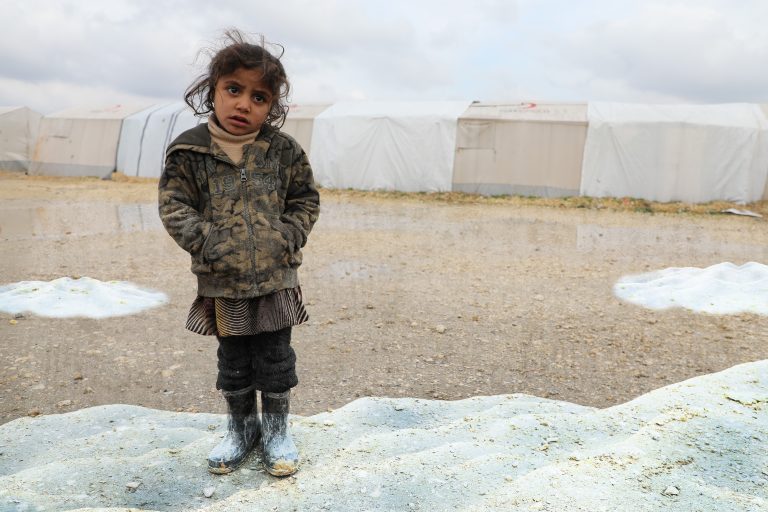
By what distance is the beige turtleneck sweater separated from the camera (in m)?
2.37

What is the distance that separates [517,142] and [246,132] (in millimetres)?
15588

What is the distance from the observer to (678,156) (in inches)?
629

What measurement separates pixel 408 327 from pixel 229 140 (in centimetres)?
294

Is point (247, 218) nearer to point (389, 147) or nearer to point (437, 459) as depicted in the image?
point (437, 459)

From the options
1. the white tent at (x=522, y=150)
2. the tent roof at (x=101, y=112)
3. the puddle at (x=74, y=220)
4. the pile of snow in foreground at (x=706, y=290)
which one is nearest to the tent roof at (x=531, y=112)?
the white tent at (x=522, y=150)

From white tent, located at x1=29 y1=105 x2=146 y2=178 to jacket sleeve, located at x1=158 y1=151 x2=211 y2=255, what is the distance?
A: 22197 millimetres

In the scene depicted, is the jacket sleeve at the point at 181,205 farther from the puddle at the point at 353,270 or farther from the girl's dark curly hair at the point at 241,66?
the puddle at the point at 353,270

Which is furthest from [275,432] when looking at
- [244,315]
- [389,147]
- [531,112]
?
[531,112]

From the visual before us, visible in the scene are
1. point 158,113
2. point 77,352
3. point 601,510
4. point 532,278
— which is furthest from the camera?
point 158,113

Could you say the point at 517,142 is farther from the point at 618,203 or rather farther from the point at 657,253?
the point at 657,253

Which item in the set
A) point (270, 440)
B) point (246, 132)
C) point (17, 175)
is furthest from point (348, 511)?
point (17, 175)

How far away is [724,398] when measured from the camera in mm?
2818

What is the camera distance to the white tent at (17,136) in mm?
23438

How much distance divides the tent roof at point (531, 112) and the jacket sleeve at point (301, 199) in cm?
1539
